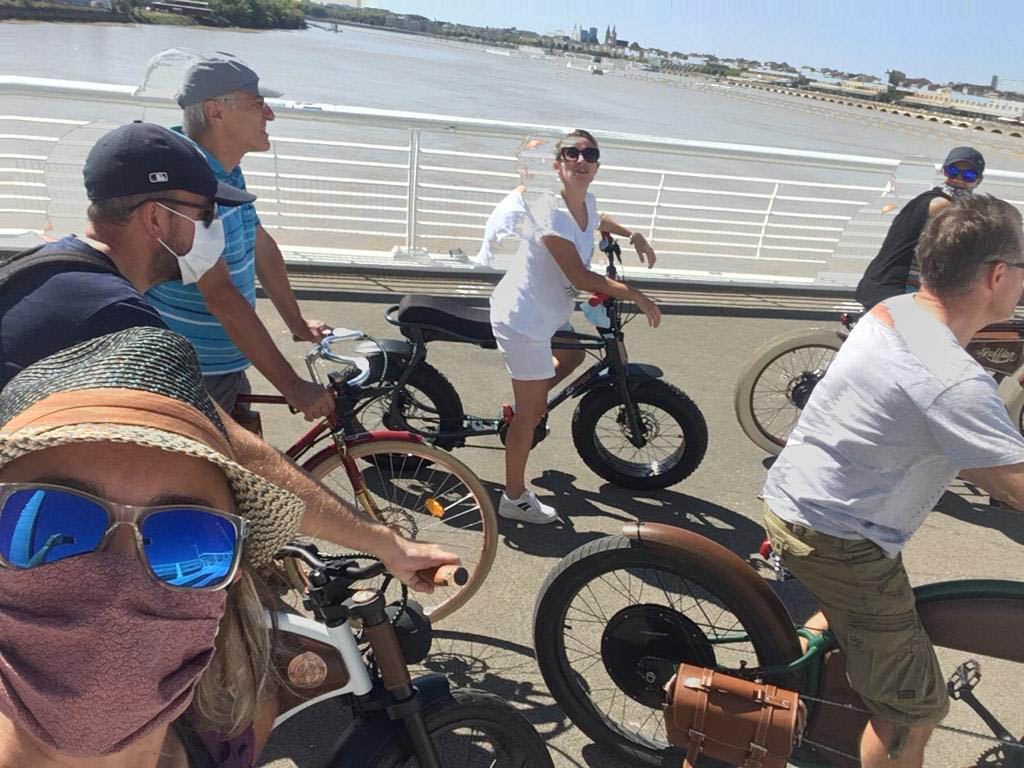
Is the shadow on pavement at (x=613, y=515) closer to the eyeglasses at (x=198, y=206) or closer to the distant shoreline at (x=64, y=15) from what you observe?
the eyeglasses at (x=198, y=206)

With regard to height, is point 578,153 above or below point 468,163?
above

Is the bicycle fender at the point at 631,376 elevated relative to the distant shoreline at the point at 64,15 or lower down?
elevated

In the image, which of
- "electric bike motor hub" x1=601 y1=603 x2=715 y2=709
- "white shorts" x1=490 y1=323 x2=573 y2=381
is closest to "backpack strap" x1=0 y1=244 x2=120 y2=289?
"electric bike motor hub" x1=601 y1=603 x2=715 y2=709

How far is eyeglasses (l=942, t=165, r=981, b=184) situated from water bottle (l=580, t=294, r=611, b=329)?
7.43 ft

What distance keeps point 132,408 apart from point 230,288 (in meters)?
1.74

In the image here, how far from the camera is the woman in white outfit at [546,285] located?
343 centimetres

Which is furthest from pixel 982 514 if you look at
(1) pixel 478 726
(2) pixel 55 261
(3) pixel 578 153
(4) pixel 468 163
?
(4) pixel 468 163

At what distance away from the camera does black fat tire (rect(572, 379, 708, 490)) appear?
4133mm

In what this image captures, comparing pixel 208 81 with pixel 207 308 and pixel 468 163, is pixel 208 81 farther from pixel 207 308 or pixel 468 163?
pixel 468 163

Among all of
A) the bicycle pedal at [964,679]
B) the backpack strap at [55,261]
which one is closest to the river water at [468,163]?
the backpack strap at [55,261]

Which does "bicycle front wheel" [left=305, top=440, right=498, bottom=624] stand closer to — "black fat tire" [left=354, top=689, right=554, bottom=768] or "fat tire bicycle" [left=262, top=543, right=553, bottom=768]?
"black fat tire" [left=354, top=689, right=554, bottom=768]

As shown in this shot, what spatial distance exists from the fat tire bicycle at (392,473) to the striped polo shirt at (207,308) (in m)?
0.23

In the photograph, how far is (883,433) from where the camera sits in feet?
6.31

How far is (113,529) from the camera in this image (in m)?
0.86
